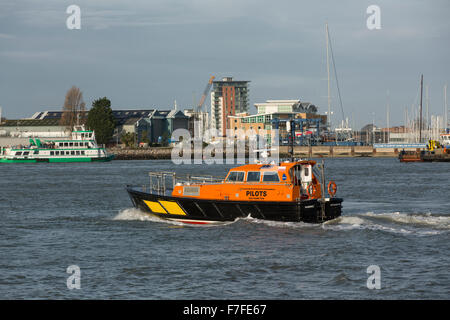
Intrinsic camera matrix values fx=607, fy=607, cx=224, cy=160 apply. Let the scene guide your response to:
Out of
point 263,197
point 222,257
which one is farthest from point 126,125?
point 222,257

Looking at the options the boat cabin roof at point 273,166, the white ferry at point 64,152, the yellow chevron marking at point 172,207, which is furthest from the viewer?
the white ferry at point 64,152

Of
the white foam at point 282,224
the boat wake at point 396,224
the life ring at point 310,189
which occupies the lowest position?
the boat wake at point 396,224

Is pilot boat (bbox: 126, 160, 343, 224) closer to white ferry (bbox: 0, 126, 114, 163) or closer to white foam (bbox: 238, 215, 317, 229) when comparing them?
white foam (bbox: 238, 215, 317, 229)

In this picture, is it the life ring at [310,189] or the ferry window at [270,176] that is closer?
the ferry window at [270,176]

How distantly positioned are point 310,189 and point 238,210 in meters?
3.12

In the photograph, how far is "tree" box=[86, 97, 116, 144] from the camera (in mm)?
131500

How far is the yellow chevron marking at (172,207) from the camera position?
26.6 meters

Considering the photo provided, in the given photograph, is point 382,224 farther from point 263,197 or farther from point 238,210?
point 238,210

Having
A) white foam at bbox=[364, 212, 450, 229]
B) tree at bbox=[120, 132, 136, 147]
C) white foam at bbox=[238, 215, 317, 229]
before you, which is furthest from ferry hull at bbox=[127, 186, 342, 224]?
tree at bbox=[120, 132, 136, 147]

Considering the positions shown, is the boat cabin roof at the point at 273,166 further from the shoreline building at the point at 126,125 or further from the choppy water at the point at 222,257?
the shoreline building at the point at 126,125

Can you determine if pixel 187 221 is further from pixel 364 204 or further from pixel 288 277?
pixel 364 204

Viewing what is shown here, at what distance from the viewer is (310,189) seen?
25.2 meters

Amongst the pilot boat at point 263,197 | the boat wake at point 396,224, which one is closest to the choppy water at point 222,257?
the boat wake at point 396,224
